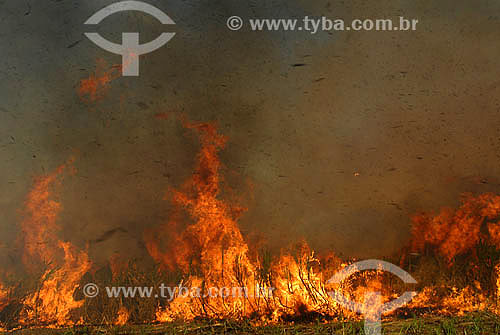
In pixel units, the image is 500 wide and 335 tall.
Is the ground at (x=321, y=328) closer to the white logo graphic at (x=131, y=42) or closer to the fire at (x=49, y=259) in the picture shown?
the fire at (x=49, y=259)

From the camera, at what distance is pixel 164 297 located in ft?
8.80

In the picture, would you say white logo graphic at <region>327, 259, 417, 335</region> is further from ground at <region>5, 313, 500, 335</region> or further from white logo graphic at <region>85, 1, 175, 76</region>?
white logo graphic at <region>85, 1, 175, 76</region>

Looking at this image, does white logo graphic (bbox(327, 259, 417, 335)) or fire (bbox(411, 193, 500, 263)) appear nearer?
white logo graphic (bbox(327, 259, 417, 335))

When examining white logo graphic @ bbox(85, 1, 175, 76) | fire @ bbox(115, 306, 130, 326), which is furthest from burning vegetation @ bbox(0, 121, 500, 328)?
white logo graphic @ bbox(85, 1, 175, 76)

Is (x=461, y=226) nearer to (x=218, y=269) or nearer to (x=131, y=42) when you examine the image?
(x=218, y=269)

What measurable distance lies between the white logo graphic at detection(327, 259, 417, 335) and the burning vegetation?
3 cm

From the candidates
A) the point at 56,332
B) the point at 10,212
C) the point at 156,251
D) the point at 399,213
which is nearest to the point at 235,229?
the point at 156,251

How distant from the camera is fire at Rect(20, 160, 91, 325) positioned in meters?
2.65

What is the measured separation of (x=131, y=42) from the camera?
2.79m

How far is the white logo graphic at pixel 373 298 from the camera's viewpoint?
259 cm

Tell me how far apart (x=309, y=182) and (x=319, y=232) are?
1.28ft

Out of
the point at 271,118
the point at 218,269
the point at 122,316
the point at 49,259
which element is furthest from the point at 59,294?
the point at 271,118

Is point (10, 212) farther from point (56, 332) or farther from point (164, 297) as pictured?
point (164, 297)

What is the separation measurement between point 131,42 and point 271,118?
1240mm
